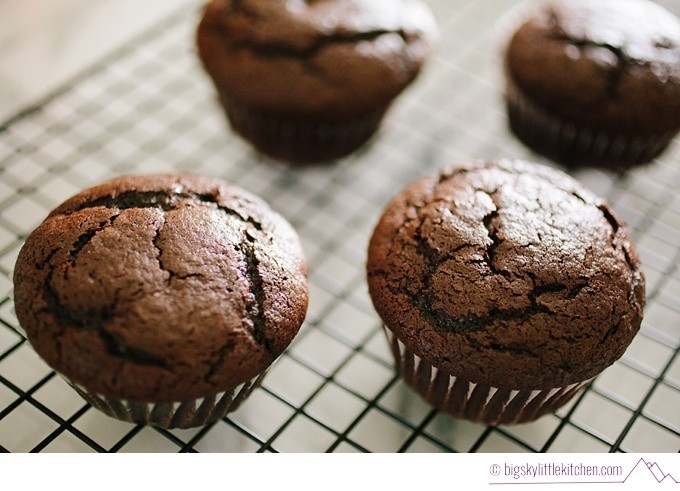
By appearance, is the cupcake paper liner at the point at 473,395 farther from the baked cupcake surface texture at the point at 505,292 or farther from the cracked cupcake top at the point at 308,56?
the cracked cupcake top at the point at 308,56

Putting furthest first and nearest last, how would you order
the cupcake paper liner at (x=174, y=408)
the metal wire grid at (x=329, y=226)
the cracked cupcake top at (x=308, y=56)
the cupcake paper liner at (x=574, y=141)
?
1. the cupcake paper liner at (x=574, y=141)
2. the cracked cupcake top at (x=308, y=56)
3. the metal wire grid at (x=329, y=226)
4. the cupcake paper liner at (x=174, y=408)

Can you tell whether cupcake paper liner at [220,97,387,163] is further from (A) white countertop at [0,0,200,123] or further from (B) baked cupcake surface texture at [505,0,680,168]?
(A) white countertop at [0,0,200,123]

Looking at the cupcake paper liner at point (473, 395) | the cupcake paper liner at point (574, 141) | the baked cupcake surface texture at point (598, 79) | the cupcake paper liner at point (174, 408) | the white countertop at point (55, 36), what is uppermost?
the baked cupcake surface texture at point (598, 79)

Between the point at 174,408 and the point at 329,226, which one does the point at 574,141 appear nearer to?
the point at 329,226

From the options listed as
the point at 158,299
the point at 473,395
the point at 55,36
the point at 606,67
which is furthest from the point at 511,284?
the point at 55,36

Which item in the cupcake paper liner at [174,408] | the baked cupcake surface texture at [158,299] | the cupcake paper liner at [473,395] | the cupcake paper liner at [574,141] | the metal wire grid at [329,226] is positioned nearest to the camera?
the baked cupcake surface texture at [158,299]

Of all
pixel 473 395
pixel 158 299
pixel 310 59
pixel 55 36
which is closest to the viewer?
pixel 158 299

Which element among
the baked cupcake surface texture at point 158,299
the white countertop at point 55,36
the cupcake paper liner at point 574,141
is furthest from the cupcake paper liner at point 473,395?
the white countertop at point 55,36

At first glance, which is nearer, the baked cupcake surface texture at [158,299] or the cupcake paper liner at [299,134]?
the baked cupcake surface texture at [158,299]
